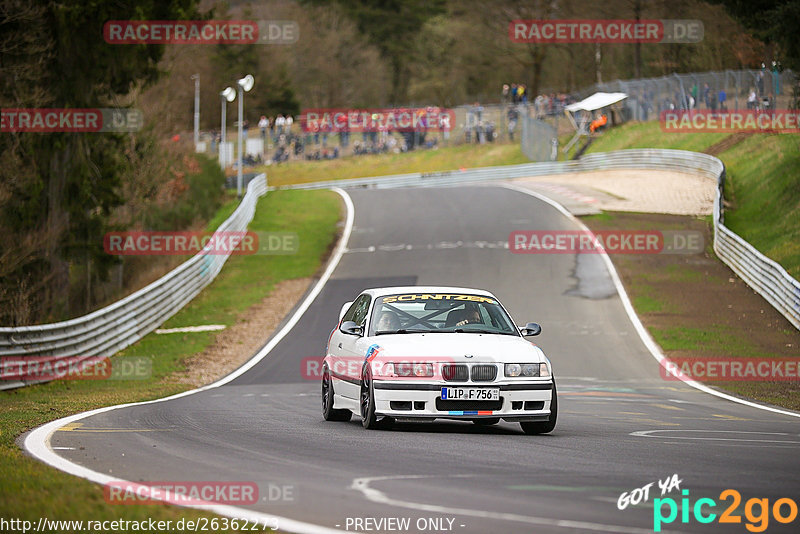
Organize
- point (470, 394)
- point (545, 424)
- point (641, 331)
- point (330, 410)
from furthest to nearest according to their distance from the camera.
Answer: point (641, 331) < point (330, 410) < point (545, 424) < point (470, 394)

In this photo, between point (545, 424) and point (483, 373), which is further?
point (545, 424)

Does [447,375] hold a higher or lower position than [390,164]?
lower

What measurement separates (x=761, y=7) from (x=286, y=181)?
48.8 metres

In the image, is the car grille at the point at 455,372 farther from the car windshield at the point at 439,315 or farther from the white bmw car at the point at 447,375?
the car windshield at the point at 439,315

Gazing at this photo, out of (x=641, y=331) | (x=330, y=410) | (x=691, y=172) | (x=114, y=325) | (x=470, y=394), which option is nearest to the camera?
(x=470, y=394)

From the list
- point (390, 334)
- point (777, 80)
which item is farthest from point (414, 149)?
point (390, 334)

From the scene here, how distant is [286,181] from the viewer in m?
75.3

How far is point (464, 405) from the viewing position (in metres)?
10.3

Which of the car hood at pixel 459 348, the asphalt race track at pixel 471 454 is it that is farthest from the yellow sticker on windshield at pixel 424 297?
the asphalt race track at pixel 471 454

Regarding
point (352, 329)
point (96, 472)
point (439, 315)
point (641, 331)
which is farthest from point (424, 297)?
point (641, 331)

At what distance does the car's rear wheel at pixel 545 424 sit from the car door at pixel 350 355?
1780 mm

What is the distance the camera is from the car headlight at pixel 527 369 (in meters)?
10.4

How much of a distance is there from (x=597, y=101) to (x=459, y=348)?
58.3 m

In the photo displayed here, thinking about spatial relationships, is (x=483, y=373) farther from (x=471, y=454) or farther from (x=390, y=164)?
(x=390, y=164)
